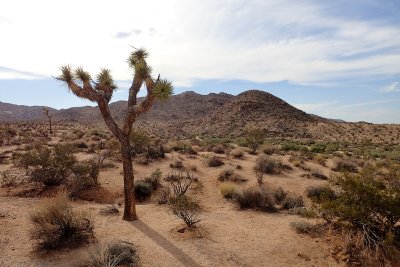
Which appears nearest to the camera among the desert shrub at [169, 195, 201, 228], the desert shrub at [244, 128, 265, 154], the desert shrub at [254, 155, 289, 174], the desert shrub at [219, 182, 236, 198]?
the desert shrub at [169, 195, 201, 228]

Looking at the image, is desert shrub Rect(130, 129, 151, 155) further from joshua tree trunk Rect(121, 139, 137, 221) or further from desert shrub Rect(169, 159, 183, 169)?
joshua tree trunk Rect(121, 139, 137, 221)

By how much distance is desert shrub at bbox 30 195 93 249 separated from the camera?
8.32 m

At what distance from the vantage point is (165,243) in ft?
28.7

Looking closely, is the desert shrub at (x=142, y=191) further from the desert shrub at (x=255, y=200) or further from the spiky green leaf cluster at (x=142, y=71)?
the spiky green leaf cluster at (x=142, y=71)

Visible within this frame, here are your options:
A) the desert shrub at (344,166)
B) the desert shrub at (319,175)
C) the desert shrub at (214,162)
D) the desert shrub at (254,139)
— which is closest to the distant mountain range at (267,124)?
the desert shrub at (254,139)

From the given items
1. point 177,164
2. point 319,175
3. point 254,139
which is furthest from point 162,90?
point 254,139

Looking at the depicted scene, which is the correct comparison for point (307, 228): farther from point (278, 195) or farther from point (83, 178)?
point (83, 178)

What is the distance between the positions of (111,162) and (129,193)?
951 cm

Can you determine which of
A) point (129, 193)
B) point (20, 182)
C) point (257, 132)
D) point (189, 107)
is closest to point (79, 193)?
point (20, 182)

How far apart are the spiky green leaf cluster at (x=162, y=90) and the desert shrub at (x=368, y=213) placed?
16.2 ft

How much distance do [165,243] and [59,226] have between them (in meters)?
2.64

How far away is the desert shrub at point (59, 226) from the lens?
8.32 meters

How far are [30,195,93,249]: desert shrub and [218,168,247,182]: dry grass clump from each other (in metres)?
8.66

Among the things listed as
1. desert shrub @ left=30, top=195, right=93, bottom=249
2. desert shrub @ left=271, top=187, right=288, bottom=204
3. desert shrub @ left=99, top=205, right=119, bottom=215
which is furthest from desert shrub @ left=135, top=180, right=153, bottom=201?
desert shrub @ left=30, top=195, right=93, bottom=249
